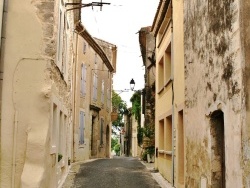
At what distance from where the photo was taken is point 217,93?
7059mm

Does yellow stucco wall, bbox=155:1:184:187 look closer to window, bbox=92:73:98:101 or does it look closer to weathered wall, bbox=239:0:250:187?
weathered wall, bbox=239:0:250:187

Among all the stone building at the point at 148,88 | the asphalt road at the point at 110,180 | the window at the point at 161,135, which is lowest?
the asphalt road at the point at 110,180

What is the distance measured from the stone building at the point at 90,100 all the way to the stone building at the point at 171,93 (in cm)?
549

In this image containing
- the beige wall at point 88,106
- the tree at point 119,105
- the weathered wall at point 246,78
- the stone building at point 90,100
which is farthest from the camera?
the tree at point 119,105

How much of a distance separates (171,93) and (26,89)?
244 inches

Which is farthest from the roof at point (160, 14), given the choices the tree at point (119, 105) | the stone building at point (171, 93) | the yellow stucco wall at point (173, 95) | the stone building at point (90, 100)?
the tree at point (119, 105)

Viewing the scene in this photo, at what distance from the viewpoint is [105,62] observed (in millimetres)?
29266

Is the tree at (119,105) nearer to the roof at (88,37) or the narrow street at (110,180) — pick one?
the roof at (88,37)

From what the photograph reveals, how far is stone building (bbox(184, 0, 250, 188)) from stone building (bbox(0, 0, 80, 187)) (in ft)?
10.2

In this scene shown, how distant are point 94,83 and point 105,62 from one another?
425 cm

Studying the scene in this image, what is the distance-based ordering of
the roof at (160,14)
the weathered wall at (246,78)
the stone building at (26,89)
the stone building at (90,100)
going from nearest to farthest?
the weathered wall at (246,78) → the stone building at (26,89) → the roof at (160,14) → the stone building at (90,100)

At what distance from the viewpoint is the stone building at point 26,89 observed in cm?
780

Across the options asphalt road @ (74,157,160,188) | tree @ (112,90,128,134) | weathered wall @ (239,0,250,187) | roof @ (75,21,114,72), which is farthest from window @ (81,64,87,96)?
tree @ (112,90,128,134)

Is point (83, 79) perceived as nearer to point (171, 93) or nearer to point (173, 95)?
point (171, 93)
